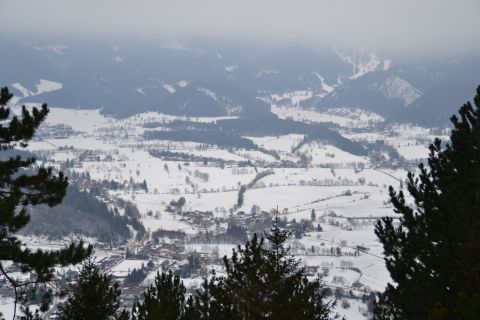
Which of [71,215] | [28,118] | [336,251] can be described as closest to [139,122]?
[71,215]

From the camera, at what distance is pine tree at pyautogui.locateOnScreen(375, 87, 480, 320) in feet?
22.1

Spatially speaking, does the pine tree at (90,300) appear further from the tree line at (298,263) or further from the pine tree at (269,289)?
the pine tree at (269,289)

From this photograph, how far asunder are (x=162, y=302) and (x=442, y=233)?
4.04m

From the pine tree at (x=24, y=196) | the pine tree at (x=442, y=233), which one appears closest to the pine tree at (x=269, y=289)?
the pine tree at (x=442, y=233)

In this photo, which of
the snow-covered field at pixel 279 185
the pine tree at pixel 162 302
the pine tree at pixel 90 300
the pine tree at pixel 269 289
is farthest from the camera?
the snow-covered field at pixel 279 185

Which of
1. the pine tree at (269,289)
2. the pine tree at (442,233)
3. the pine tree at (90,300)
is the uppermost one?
the pine tree at (442,233)

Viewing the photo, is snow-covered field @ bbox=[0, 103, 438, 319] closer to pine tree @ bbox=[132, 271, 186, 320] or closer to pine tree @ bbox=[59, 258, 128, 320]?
pine tree @ bbox=[132, 271, 186, 320]

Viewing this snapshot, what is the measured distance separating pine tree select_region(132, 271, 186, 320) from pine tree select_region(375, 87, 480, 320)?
3204mm

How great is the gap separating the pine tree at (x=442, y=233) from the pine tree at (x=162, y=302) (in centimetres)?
320

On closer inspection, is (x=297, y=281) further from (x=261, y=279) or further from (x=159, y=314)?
(x=159, y=314)

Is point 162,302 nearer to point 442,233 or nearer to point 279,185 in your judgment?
point 442,233

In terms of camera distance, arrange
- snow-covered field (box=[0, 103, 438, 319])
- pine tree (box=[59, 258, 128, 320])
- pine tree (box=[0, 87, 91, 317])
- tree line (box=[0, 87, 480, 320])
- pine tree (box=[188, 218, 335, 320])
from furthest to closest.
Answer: snow-covered field (box=[0, 103, 438, 319]) < pine tree (box=[59, 258, 128, 320]) < pine tree (box=[188, 218, 335, 320]) < tree line (box=[0, 87, 480, 320]) < pine tree (box=[0, 87, 91, 317])

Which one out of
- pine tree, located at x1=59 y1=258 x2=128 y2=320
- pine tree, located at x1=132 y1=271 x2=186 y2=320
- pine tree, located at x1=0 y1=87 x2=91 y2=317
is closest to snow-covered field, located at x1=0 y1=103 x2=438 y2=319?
pine tree, located at x1=132 y1=271 x2=186 y2=320

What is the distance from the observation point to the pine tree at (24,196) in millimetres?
6535
